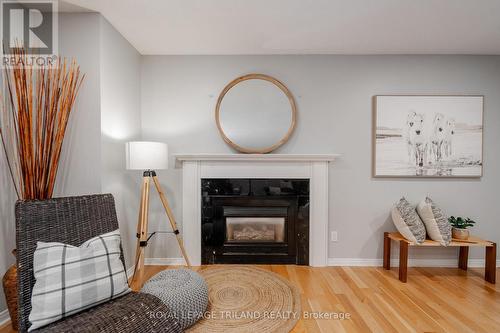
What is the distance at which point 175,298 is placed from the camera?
1.68 m

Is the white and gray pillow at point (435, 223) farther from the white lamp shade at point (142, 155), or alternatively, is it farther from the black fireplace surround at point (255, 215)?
the white lamp shade at point (142, 155)

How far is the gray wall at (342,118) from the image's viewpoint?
288 cm

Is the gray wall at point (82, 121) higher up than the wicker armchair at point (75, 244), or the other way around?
the gray wall at point (82, 121)

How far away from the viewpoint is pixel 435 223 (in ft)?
8.24

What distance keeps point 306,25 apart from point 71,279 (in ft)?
8.93

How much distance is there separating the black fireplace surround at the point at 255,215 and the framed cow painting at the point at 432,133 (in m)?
1.24

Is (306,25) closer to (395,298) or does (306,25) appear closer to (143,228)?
(143,228)

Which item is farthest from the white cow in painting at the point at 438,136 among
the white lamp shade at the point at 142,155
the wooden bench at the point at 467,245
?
the white lamp shade at the point at 142,155

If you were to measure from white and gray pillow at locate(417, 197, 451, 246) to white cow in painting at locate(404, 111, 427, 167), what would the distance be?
0.57 metres

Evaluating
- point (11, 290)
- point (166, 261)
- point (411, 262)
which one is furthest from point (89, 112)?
point (411, 262)

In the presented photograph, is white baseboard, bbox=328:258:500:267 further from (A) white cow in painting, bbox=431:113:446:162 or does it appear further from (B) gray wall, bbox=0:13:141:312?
(B) gray wall, bbox=0:13:141:312

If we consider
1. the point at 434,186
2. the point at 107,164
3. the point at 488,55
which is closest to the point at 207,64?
the point at 107,164

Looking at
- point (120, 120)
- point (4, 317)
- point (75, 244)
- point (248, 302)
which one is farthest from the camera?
point (120, 120)

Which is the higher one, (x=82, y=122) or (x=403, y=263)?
(x=82, y=122)
